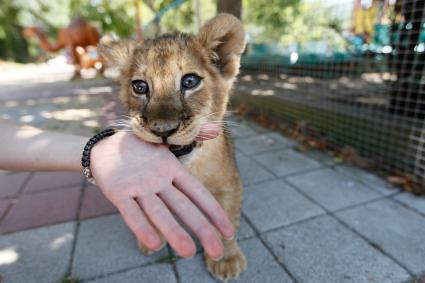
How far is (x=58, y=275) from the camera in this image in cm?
240

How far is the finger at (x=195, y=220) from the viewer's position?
4.25 feet

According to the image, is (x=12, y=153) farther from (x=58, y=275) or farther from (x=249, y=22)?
(x=249, y=22)

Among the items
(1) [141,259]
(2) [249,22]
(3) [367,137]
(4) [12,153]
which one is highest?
(2) [249,22]

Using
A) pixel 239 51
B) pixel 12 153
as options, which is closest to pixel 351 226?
pixel 239 51

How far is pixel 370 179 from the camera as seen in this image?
3658 millimetres

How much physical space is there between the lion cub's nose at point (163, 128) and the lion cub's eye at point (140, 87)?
0.53 meters

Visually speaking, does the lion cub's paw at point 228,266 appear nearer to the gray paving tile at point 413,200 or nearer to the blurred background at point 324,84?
the gray paving tile at point 413,200

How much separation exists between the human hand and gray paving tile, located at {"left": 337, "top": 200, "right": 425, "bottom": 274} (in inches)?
69.4

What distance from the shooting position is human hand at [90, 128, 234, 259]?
1288mm

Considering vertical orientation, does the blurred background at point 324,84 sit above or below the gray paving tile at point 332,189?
above

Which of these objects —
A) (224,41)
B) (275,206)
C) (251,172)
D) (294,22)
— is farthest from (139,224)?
(294,22)

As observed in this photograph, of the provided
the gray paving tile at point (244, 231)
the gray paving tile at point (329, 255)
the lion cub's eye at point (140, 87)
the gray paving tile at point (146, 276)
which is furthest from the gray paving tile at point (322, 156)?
the lion cub's eye at point (140, 87)

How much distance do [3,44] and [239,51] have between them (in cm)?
3878

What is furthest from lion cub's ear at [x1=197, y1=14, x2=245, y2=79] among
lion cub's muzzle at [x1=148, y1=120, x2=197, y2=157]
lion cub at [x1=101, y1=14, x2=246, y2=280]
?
lion cub's muzzle at [x1=148, y1=120, x2=197, y2=157]
